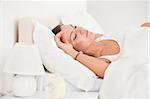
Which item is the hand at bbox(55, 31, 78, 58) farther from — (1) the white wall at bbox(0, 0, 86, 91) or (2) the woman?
(1) the white wall at bbox(0, 0, 86, 91)

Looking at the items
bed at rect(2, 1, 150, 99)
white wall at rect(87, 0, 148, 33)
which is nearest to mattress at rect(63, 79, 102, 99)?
bed at rect(2, 1, 150, 99)

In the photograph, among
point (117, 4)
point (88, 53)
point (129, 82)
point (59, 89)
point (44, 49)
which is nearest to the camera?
point (59, 89)

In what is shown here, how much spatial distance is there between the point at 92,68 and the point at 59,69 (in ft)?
0.65

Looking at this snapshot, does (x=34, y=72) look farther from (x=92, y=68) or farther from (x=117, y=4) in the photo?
(x=117, y=4)

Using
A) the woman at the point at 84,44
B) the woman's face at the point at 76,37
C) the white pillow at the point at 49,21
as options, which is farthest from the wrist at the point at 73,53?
the white pillow at the point at 49,21

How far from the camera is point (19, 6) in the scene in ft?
5.74

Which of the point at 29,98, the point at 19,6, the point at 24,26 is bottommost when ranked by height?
the point at 29,98

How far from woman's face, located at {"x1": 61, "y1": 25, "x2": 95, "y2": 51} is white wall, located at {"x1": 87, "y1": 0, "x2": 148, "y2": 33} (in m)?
1.26

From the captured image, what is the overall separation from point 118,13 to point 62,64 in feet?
5.54

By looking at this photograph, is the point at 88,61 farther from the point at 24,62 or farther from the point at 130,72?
the point at 24,62

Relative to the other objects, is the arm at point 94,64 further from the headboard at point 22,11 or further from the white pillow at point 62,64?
the headboard at point 22,11

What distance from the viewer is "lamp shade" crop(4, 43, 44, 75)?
4.46 feet

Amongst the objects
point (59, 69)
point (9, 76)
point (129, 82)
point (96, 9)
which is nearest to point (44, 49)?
point (59, 69)

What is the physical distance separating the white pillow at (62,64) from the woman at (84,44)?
9 cm
